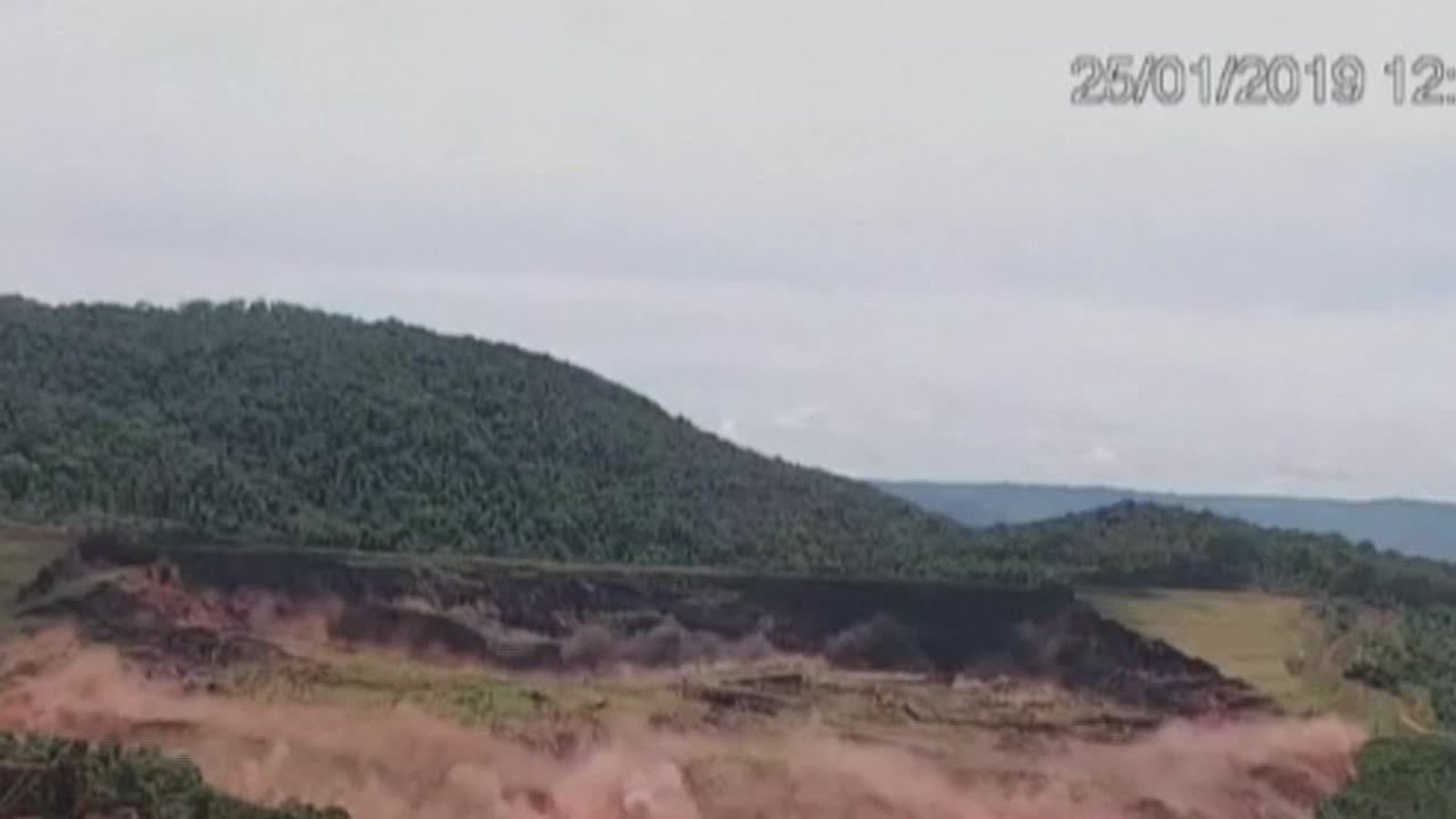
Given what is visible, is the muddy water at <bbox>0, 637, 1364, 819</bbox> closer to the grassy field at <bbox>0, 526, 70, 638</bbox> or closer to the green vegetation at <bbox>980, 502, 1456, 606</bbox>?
the grassy field at <bbox>0, 526, 70, 638</bbox>

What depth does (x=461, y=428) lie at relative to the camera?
21.9 ft

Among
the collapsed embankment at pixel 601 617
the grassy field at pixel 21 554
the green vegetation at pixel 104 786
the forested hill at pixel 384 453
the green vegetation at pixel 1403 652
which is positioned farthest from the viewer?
the green vegetation at pixel 1403 652

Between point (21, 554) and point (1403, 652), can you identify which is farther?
point (1403, 652)

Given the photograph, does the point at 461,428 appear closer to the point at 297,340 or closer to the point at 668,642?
the point at 297,340

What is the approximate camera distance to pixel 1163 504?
6816mm

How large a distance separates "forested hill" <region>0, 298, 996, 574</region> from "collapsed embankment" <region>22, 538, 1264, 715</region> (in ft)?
0.51

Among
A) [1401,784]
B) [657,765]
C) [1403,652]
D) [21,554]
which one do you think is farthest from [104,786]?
[1403,652]

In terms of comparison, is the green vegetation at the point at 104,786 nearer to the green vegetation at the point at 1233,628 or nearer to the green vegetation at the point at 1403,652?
the green vegetation at the point at 1233,628

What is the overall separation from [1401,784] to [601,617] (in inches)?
98.8

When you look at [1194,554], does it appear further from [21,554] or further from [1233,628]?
[21,554]

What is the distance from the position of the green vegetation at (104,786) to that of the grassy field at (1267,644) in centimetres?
271

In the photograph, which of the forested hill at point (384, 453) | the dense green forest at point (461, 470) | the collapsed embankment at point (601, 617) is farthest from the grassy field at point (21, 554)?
the dense green forest at point (461, 470)

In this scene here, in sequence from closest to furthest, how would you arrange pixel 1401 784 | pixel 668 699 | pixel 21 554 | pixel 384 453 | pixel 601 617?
pixel 21 554 → pixel 668 699 → pixel 601 617 → pixel 1401 784 → pixel 384 453

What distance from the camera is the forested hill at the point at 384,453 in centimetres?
611
